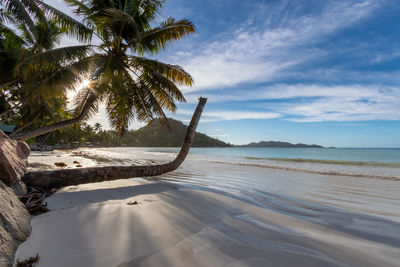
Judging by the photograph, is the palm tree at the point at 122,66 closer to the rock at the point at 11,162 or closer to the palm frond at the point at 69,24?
the palm frond at the point at 69,24

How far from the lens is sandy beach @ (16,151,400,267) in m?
1.74

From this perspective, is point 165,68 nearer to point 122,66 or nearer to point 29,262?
point 122,66

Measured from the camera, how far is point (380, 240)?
229 cm

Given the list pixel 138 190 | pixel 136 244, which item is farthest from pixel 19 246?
pixel 138 190

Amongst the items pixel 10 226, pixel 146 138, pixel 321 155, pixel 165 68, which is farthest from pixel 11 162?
pixel 146 138

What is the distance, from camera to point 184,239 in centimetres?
207

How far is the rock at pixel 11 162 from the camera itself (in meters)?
2.63

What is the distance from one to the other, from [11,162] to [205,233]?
3.10 meters

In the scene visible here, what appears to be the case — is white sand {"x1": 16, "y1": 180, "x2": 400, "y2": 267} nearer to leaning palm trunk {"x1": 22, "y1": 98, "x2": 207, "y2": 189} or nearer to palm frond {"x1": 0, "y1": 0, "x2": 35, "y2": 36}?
leaning palm trunk {"x1": 22, "y1": 98, "x2": 207, "y2": 189}

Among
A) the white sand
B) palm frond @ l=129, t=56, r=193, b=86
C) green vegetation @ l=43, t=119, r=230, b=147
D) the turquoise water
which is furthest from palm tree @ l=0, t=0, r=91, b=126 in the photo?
green vegetation @ l=43, t=119, r=230, b=147

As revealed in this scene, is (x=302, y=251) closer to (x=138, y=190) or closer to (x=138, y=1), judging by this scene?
(x=138, y=190)

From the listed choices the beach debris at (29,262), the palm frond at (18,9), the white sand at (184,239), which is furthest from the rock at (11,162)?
the palm frond at (18,9)

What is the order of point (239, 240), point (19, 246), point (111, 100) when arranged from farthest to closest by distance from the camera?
point (111, 100) < point (239, 240) < point (19, 246)

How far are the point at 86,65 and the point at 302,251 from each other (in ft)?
28.1
